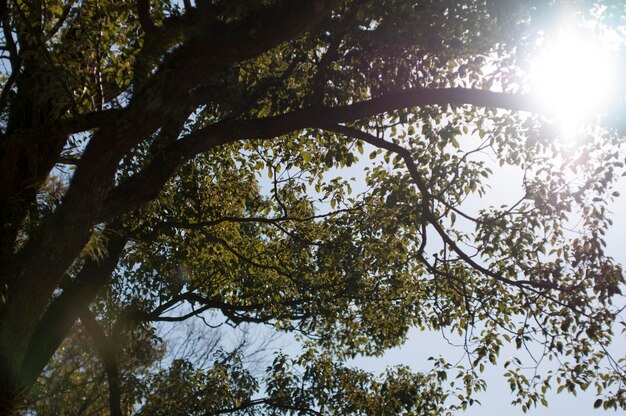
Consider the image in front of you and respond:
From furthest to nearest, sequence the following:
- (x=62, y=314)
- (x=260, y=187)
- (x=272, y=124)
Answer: (x=260, y=187) → (x=62, y=314) → (x=272, y=124)

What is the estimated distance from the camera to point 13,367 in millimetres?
6199

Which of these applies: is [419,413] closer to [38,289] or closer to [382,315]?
[382,315]

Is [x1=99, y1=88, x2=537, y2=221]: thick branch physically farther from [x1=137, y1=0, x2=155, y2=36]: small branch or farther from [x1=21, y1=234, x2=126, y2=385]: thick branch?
[x1=21, y1=234, x2=126, y2=385]: thick branch

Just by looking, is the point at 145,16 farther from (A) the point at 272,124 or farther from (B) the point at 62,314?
(B) the point at 62,314

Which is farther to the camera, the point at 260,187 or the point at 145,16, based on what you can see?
the point at 260,187

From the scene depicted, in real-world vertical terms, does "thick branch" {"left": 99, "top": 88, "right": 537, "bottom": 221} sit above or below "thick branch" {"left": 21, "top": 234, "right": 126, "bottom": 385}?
above

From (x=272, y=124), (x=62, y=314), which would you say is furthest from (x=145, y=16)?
(x=62, y=314)

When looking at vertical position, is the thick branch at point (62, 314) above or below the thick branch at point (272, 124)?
below

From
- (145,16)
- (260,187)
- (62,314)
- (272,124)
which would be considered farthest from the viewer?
(260,187)

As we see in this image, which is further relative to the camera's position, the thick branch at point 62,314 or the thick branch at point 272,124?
the thick branch at point 62,314

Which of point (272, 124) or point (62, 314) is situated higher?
point (272, 124)

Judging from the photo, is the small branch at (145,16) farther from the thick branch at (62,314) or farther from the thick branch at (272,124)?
the thick branch at (62,314)

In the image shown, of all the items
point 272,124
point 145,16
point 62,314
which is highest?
point 145,16

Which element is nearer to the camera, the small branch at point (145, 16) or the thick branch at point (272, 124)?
the small branch at point (145, 16)
